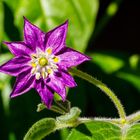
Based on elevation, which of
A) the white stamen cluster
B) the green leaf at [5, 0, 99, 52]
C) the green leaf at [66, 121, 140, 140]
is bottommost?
the green leaf at [66, 121, 140, 140]

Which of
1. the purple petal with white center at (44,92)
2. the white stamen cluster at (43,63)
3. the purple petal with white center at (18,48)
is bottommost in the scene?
the purple petal with white center at (44,92)

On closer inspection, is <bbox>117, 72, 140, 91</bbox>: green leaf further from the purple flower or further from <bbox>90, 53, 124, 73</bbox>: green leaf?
the purple flower

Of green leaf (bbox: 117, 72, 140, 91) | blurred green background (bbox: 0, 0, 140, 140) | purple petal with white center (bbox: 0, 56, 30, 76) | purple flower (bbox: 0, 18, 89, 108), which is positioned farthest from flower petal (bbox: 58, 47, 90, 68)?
green leaf (bbox: 117, 72, 140, 91)

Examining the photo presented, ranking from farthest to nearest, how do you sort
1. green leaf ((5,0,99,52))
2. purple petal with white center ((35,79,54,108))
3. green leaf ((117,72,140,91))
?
green leaf ((117,72,140,91)), green leaf ((5,0,99,52)), purple petal with white center ((35,79,54,108))

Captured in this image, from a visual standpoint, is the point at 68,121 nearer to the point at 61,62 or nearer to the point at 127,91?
the point at 61,62

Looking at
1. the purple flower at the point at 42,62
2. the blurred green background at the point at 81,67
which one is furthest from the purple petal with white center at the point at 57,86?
the blurred green background at the point at 81,67

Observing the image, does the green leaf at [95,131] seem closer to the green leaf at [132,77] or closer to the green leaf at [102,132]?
the green leaf at [102,132]

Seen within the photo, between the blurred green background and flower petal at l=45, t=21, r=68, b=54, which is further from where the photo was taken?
the blurred green background
